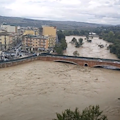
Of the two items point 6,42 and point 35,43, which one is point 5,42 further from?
point 35,43

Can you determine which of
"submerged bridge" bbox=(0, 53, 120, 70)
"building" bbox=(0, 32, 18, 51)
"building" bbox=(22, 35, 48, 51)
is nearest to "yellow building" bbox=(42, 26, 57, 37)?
"building" bbox=(22, 35, 48, 51)

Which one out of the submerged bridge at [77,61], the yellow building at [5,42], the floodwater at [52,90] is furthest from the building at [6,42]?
the floodwater at [52,90]

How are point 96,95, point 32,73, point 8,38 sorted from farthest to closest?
point 8,38 < point 32,73 < point 96,95

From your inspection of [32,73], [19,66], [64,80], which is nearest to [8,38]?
[19,66]

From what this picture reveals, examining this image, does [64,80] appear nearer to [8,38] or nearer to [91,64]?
[91,64]

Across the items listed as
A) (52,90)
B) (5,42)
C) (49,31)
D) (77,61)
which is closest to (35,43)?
(5,42)

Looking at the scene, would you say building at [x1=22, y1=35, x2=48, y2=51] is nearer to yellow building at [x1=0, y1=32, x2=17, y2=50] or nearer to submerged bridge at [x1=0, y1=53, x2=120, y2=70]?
yellow building at [x1=0, y1=32, x2=17, y2=50]

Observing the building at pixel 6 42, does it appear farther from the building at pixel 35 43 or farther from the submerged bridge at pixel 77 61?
the submerged bridge at pixel 77 61

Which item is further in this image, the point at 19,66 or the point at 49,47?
the point at 49,47
